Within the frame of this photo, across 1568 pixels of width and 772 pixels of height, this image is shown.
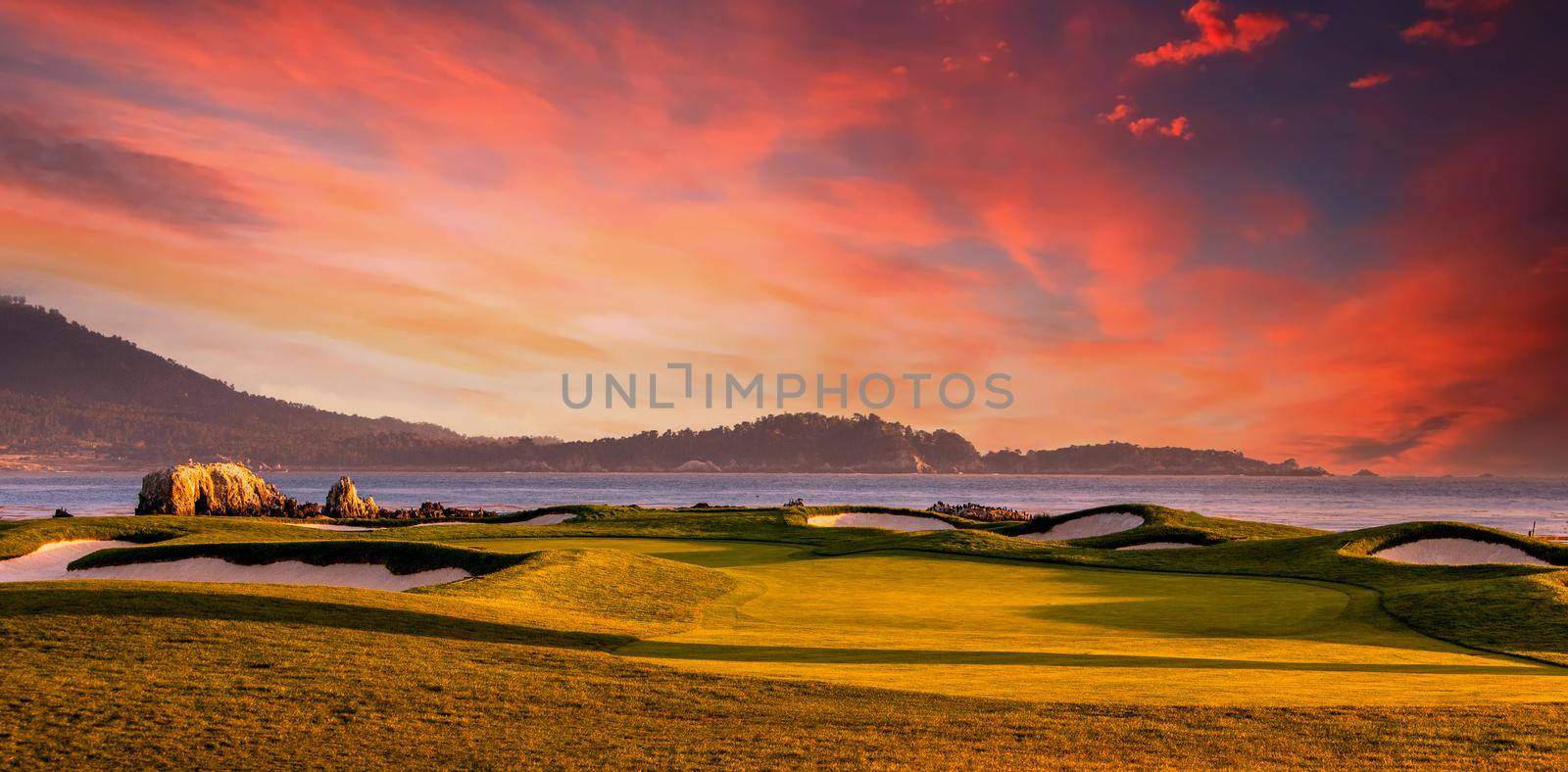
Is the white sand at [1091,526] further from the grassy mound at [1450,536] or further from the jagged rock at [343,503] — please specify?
the jagged rock at [343,503]

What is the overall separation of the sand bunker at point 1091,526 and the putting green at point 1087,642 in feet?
57.9


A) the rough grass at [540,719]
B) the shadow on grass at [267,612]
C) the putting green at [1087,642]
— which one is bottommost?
the putting green at [1087,642]

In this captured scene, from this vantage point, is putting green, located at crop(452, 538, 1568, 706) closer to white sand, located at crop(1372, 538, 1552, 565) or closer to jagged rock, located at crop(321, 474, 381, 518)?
white sand, located at crop(1372, 538, 1552, 565)

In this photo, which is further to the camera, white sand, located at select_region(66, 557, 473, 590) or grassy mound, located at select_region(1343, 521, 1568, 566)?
grassy mound, located at select_region(1343, 521, 1568, 566)

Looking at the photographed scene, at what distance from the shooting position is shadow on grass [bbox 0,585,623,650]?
12781 millimetres

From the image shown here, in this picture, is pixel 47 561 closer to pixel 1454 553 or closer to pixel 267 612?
pixel 267 612

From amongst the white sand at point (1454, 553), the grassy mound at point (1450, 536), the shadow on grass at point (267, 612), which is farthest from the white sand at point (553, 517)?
the shadow on grass at point (267, 612)

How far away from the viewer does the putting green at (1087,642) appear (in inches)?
444

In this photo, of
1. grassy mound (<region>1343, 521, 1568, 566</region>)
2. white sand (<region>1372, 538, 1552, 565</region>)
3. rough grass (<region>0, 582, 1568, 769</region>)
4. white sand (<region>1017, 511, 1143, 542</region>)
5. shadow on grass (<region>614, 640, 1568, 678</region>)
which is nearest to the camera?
rough grass (<region>0, 582, 1568, 769</region>)

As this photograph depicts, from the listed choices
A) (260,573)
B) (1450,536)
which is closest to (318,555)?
(260,573)

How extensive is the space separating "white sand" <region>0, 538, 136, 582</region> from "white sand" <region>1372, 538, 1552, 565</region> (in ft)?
118

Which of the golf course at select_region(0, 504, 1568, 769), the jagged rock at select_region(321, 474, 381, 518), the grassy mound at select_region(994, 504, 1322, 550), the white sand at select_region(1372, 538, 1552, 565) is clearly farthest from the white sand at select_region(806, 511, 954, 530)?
the jagged rock at select_region(321, 474, 381, 518)

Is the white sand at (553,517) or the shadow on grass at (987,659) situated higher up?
the white sand at (553,517)

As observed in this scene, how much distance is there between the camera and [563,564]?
21016 millimetres
